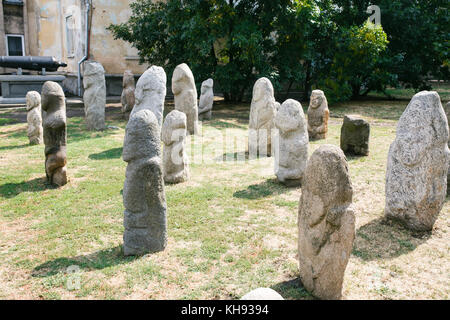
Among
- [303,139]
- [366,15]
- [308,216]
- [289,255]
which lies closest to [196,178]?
[303,139]

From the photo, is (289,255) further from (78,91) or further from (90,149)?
(78,91)

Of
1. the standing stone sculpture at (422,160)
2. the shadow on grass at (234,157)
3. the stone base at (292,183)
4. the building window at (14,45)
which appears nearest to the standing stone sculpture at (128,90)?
the shadow on grass at (234,157)

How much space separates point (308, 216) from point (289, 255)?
1227mm

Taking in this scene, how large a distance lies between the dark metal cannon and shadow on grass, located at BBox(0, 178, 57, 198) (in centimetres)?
1322

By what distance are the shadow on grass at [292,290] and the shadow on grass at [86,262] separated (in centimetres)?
185

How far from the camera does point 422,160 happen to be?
18.5 feet

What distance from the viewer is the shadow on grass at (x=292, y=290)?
428cm

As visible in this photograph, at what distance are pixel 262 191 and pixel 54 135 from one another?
165 inches

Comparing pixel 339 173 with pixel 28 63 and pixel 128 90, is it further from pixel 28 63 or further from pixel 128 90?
pixel 28 63

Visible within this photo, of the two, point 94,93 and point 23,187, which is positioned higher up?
point 94,93

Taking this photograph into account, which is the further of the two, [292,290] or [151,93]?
[151,93]

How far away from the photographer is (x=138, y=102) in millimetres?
11070

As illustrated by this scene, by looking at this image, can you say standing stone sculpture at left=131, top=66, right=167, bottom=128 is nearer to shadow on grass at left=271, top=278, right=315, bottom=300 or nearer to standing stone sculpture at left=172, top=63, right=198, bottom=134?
standing stone sculpture at left=172, top=63, right=198, bottom=134

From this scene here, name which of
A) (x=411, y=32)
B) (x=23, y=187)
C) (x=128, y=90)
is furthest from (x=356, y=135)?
(x=411, y=32)
